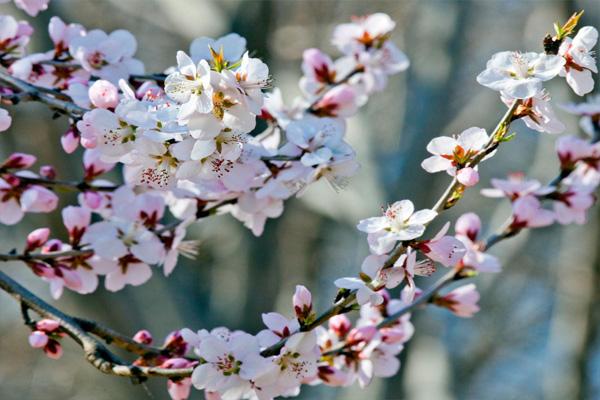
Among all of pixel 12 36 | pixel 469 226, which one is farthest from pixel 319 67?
pixel 12 36

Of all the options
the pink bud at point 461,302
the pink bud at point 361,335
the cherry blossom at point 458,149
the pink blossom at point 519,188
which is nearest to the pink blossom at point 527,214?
the pink blossom at point 519,188

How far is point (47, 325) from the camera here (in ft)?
3.43

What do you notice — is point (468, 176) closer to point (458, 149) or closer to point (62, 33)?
point (458, 149)

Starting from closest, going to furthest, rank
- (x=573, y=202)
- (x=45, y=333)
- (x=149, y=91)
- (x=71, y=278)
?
1. (x=149, y=91)
2. (x=45, y=333)
3. (x=71, y=278)
4. (x=573, y=202)

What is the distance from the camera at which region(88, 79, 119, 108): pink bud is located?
3.25 ft

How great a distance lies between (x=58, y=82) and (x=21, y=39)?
8 centimetres

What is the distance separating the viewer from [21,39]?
4.06 ft

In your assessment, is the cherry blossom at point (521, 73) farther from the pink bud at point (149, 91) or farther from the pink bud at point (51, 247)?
the pink bud at point (51, 247)

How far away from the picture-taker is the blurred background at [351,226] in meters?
3.09

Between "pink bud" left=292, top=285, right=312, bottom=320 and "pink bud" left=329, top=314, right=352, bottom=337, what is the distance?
0.29 m

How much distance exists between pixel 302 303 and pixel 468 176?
22 cm

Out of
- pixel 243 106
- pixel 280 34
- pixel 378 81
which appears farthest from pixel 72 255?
pixel 280 34

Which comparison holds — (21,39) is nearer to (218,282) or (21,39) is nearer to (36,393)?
(218,282)

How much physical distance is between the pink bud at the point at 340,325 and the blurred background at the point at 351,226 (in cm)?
103
